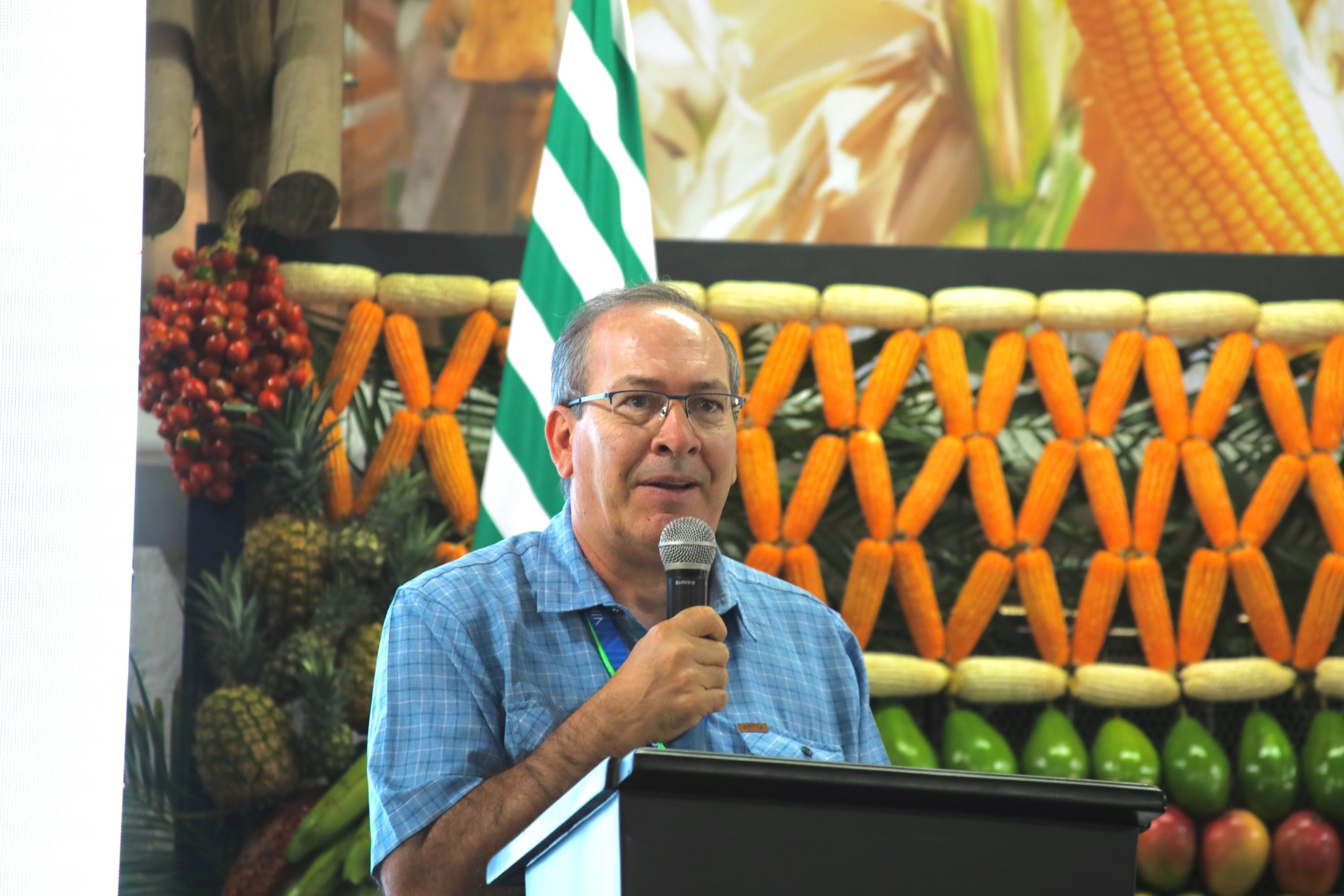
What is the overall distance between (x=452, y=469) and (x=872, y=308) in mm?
978

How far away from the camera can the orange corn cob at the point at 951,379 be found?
2.96 meters

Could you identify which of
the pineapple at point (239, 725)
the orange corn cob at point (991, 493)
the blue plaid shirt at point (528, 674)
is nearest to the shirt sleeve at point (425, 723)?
the blue plaid shirt at point (528, 674)

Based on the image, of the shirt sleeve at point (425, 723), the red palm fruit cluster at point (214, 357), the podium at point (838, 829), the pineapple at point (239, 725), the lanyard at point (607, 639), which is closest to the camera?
the podium at point (838, 829)

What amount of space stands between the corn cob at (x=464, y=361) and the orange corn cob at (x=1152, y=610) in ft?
4.78

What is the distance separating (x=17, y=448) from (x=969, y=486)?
204 centimetres

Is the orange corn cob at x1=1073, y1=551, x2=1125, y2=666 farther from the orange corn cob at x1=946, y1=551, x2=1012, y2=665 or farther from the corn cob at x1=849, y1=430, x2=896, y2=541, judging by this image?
the corn cob at x1=849, y1=430, x2=896, y2=541

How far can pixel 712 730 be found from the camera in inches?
67.4

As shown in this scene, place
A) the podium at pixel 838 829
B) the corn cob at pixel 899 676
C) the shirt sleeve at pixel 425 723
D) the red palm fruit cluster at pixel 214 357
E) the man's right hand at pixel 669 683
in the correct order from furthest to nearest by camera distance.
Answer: the corn cob at pixel 899 676
the red palm fruit cluster at pixel 214 357
the shirt sleeve at pixel 425 723
the man's right hand at pixel 669 683
the podium at pixel 838 829

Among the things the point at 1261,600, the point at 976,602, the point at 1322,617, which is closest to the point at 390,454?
the point at 976,602

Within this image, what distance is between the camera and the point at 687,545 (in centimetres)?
145

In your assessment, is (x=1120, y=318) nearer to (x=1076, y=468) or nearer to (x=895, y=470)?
(x=1076, y=468)

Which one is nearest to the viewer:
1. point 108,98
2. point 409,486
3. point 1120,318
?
point 108,98

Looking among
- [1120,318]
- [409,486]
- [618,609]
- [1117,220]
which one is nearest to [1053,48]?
[1117,220]

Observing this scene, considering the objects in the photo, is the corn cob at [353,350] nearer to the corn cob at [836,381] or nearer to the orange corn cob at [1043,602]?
the corn cob at [836,381]
